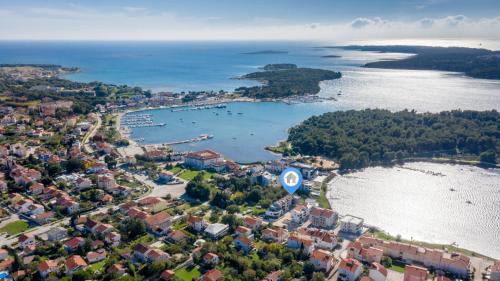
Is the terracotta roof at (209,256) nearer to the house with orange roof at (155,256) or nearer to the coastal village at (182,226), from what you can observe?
the coastal village at (182,226)

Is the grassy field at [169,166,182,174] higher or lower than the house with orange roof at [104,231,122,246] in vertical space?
lower

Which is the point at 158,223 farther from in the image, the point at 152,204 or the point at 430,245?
the point at 430,245

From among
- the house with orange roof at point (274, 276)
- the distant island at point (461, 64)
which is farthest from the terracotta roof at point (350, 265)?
the distant island at point (461, 64)

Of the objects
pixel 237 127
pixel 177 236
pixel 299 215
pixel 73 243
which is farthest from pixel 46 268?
pixel 237 127

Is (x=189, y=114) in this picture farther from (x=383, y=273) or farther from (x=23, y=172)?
(x=383, y=273)

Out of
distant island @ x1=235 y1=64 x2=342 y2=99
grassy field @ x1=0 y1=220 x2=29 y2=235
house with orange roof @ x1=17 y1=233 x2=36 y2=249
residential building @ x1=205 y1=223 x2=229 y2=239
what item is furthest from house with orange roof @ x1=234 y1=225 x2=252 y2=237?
distant island @ x1=235 y1=64 x2=342 y2=99

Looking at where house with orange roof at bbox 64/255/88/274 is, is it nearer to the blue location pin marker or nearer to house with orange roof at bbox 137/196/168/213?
house with orange roof at bbox 137/196/168/213
